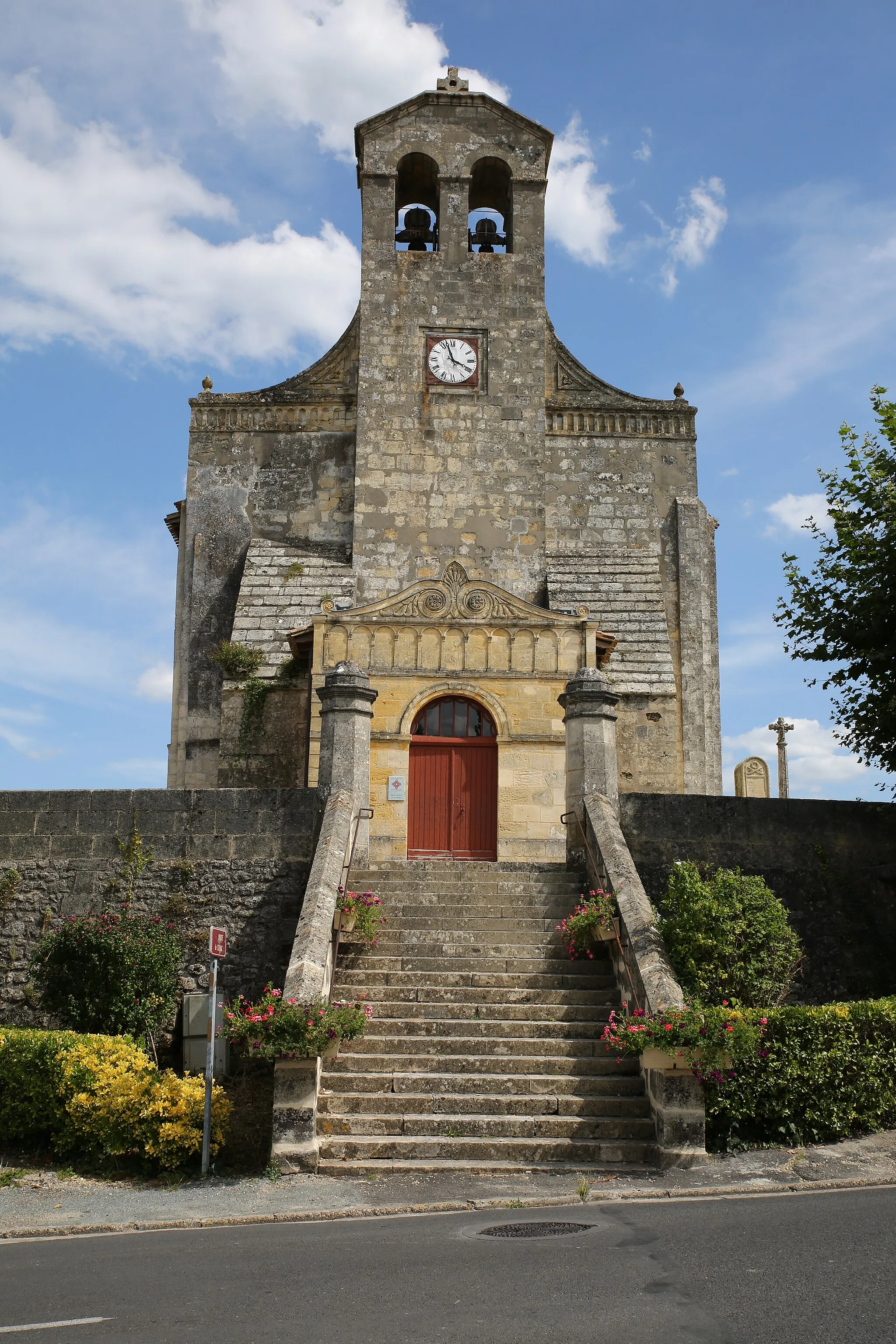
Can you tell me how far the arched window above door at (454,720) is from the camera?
16047 millimetres

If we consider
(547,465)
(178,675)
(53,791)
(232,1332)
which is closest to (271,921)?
(53,791)

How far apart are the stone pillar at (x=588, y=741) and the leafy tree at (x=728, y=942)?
7.21ft

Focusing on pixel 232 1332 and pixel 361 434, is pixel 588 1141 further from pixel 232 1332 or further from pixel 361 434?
pixel 361 434

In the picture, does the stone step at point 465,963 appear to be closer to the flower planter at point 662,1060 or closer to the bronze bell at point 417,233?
the flower planter at point 662,1060

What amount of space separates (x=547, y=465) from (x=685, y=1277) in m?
15.8

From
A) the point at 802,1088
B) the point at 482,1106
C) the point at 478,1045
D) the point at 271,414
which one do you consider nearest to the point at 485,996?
the point at 478,1045

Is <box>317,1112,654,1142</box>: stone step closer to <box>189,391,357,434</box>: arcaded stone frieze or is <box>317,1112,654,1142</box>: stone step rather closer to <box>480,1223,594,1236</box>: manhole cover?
<box>480,1223,594,1236</box>: manhole cover

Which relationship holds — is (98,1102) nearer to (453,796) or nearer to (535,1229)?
(535,1229)

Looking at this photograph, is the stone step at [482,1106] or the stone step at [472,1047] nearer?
the stone step at [482,1106]

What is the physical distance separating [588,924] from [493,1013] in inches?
49.2

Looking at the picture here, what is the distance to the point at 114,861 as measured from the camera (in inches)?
486

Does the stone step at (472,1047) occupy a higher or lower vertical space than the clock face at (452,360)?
lower

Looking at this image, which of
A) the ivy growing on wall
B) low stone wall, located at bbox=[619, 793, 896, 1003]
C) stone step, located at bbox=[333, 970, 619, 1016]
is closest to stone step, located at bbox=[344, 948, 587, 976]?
stone step, located at bbox=[333, 970, 619, 1016]

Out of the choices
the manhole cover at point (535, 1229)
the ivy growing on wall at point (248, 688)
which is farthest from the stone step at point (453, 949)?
the ivy growing on wall at point (248, 688)
